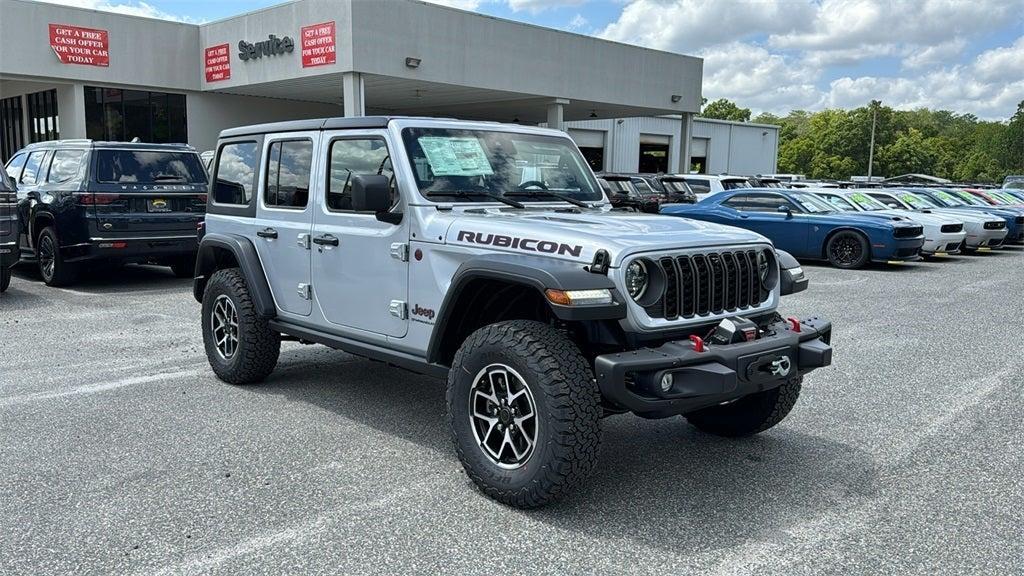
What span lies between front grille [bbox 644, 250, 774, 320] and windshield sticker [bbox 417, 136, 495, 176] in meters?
1.49

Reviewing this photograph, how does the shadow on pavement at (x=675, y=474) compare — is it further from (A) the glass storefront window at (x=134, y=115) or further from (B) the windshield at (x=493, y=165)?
(A) the glass storefront window at (x=134, y=115)

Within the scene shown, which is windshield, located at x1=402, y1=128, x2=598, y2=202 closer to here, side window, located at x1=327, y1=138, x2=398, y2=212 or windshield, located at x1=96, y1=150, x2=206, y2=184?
side window, located at x1=327, y1=138, x2=398, y2=212

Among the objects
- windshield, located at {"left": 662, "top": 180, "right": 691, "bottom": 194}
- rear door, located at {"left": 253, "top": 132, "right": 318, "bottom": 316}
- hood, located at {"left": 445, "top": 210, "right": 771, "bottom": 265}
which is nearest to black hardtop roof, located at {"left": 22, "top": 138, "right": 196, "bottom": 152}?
rear door, located at {"left": 253, "top": 132, "right": 318, "bottom": 316}

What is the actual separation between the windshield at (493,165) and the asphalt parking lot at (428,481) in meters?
1.50

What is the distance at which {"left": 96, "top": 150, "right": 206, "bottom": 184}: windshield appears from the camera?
10844mm

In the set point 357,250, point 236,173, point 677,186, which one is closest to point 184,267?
point 236,173

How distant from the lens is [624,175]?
20.0 metres

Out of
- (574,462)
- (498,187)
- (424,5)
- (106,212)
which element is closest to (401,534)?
(574,462)

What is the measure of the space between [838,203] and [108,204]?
13.5 metres

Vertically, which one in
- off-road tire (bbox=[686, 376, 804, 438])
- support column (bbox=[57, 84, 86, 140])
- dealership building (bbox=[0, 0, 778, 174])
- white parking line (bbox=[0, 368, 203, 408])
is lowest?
white parking line (bbox=[0, 368, 203, 408])

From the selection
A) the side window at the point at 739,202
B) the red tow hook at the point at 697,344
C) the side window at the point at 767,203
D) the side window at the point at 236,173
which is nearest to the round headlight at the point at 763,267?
the red tow hook at the point at 697,344

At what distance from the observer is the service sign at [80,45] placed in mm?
22406

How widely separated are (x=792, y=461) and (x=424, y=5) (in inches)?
811

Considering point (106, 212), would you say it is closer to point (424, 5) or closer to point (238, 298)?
point (238, 298)
